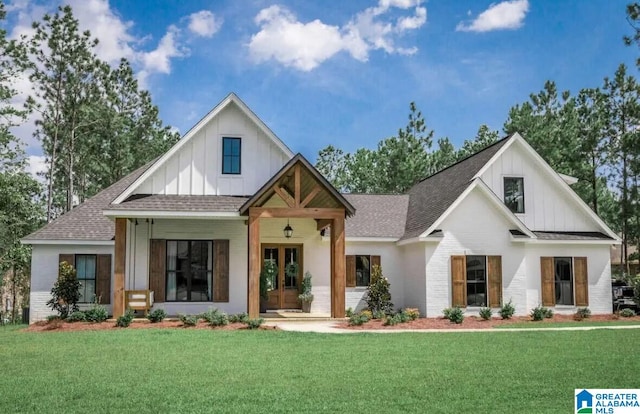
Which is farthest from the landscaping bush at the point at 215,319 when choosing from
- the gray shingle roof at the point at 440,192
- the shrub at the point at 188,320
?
the gray shingle roof at the point at 440,192

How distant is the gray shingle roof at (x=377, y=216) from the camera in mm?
21950

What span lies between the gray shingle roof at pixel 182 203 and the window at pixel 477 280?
782cm

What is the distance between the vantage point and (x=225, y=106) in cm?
1988

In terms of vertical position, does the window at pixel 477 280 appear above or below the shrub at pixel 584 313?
above

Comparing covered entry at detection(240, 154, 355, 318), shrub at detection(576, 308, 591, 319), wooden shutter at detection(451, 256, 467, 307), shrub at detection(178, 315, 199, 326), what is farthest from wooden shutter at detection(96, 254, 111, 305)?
shrub at detection(576, 308, 591, 319)

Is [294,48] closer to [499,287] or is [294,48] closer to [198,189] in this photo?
[198,189]

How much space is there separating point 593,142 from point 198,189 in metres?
26.2

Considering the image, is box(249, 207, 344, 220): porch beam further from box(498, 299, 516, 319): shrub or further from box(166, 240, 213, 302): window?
box(498, 299, 516, 319): shrub

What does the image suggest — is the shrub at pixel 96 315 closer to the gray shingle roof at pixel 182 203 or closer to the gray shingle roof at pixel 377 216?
the gray shingle roof at pixel 182 203

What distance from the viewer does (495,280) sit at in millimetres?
19891

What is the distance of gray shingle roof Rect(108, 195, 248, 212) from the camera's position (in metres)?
18.1

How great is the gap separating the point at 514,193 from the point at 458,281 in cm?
442

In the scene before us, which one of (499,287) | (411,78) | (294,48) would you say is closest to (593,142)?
(411,78)

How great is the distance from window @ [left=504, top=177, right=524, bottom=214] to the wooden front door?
771 centimetres
